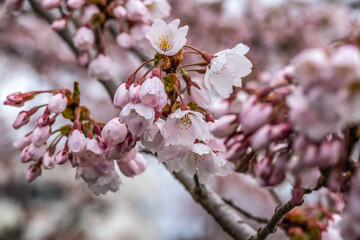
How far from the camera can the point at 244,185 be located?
6.04 m

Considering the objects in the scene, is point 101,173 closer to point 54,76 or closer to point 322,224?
point 322,224

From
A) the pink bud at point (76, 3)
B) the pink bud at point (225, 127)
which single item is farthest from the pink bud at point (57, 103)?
the pink bud at point (76, 3)

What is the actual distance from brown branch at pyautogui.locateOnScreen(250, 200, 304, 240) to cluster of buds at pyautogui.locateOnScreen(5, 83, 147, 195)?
42 cm

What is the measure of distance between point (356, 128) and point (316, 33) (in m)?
4.61

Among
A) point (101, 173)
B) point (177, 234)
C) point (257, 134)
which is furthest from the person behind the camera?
point (177, 234)

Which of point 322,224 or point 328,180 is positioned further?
point 322,224

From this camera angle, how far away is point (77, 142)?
1.07m

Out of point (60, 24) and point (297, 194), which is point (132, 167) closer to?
point (297, 194)

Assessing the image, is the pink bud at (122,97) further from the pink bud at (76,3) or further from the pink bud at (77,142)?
the pink bud at (76,3)

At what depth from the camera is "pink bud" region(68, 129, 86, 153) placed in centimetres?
106

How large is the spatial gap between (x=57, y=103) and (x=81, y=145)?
162mm

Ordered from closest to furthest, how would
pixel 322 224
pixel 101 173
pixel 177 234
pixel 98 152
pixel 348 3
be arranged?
pixel 98 152 → pixel 101 173 → pixel 322 224 → pixel 348 3 → pixel 177 234

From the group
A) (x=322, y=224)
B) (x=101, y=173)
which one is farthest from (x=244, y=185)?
(x=101, y=173)

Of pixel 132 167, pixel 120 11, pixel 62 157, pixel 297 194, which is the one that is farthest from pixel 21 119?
pixel 297 194
